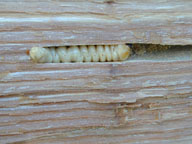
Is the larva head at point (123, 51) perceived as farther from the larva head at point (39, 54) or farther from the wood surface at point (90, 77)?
the larva head at point (39, 54)

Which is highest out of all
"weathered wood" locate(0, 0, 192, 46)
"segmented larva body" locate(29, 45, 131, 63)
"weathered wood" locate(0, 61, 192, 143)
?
"weathered wood" locate(0, 0, 192, 46)

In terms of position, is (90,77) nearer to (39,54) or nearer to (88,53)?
(88,53)

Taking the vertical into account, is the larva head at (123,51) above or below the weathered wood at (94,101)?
above

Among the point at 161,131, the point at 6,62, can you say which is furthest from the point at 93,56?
the point at 161,131

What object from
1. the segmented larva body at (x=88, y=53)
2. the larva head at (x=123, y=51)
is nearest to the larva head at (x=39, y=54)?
the segmented larva body at (x=88, y=53)

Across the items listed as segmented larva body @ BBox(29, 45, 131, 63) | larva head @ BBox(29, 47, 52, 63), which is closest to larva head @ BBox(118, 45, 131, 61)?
segmented larva body @ BBox(29, 45, 131, 63)

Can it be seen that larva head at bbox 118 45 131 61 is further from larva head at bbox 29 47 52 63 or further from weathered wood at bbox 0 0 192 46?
larva head at bbox 29 47 52 63

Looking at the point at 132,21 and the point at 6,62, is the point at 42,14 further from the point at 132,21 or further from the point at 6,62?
the point at 132,21
